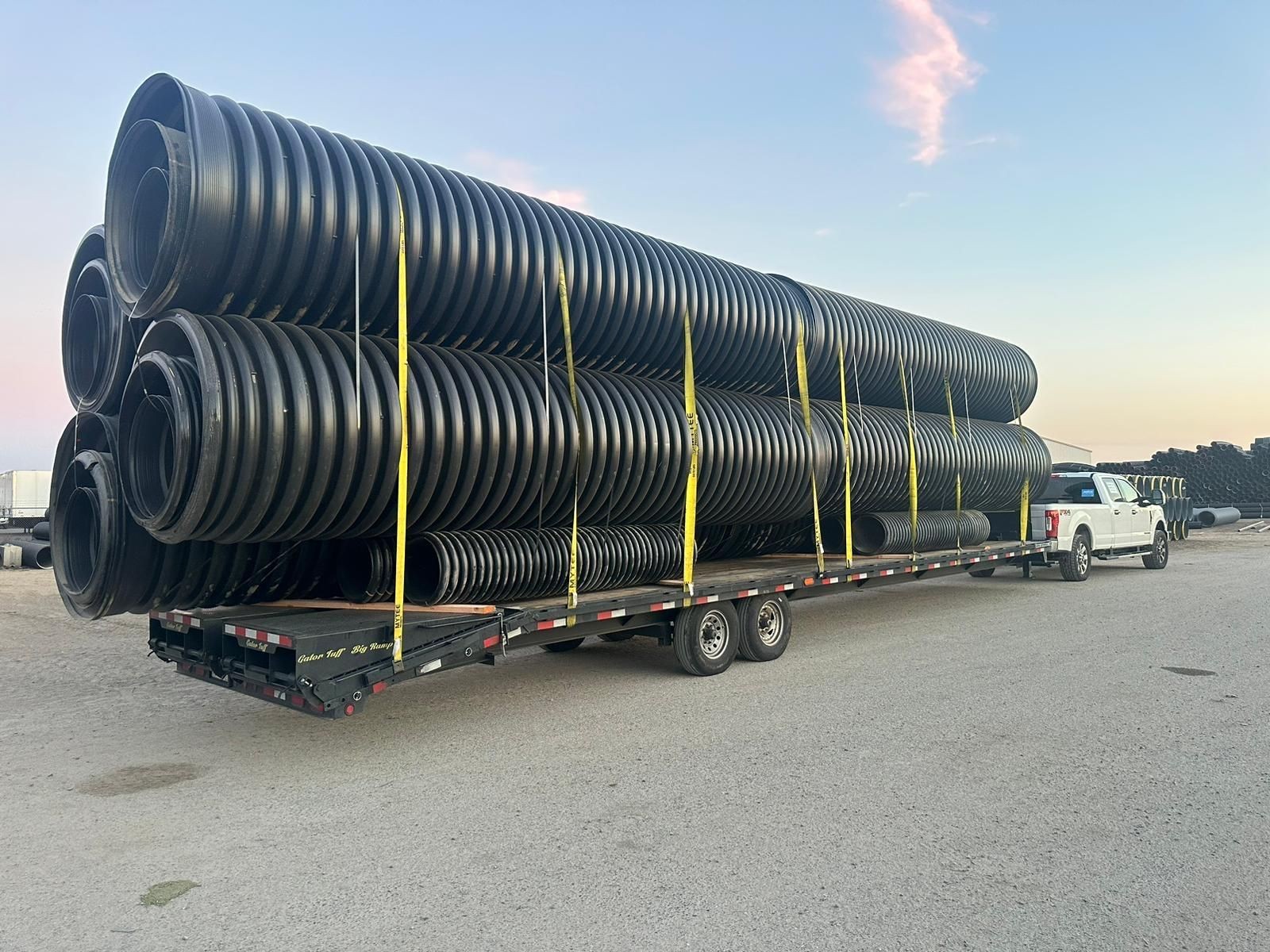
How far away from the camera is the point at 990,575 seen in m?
16.9


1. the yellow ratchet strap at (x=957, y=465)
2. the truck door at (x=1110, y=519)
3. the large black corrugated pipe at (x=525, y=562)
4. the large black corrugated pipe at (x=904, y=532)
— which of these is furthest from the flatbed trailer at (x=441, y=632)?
the truck door at (x=1110, y=519)

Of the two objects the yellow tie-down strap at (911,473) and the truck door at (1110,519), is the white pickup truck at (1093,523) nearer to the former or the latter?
the truck door at (1110,519)

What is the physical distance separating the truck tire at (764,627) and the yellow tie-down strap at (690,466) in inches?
32.8

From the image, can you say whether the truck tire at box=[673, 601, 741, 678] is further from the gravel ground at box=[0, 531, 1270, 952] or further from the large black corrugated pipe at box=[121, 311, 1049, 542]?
the large black corrugated pipe at box=[121, 311, 1049, 542]

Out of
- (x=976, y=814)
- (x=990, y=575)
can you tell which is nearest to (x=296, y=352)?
(x=976, y=814)

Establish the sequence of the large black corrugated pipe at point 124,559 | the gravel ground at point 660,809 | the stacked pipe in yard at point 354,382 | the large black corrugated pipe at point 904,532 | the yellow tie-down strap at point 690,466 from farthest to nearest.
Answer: the large black corrugated pipe at point 904,532
the yellow tie-down strap at point 690,466
the large black corrugated pipe at point 124,559
the stacked pipe in yard at point 354,382
the gravel ground at point 660,809

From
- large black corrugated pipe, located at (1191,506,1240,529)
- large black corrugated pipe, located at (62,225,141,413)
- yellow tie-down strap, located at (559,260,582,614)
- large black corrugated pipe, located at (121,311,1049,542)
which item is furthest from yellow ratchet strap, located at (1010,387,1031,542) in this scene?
large black corrugated pipe, located at (1191,506,1240,529)

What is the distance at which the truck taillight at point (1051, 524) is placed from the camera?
48.1ft

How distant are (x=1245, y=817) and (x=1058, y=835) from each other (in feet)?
3.56

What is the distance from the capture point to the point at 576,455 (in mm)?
7445

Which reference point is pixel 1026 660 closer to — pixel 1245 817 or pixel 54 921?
pixel 1245 817

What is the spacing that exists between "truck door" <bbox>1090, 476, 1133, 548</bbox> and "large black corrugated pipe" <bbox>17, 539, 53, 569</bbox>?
2123cm

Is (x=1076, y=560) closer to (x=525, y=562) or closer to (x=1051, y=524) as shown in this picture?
(x=1051, y=524)

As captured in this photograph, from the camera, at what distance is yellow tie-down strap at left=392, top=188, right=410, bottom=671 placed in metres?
5.87
